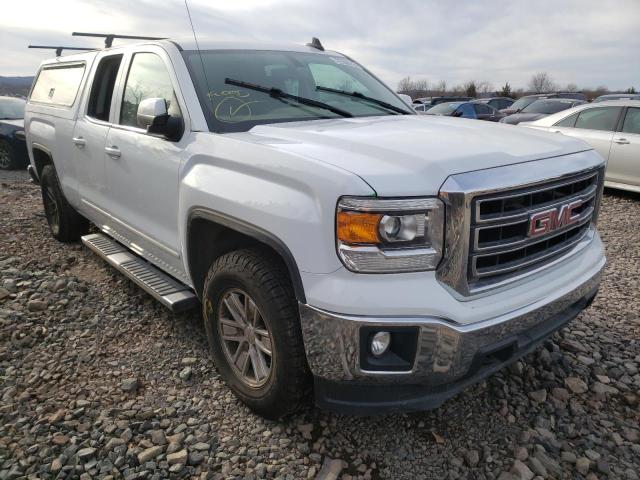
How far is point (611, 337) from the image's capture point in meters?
3.42

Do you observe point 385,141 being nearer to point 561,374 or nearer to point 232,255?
point 232,255

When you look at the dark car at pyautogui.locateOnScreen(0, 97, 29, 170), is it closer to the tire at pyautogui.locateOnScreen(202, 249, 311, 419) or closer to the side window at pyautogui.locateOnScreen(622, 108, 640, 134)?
the tire at pyautogui.locateOnScreen(202, 249, 311, 419)

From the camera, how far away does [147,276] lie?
3461mm

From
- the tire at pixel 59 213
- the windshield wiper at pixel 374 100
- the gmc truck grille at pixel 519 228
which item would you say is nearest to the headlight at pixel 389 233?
the gmc truck grille at pixel 519 228

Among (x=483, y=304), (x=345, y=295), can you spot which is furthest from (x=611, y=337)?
(x=345, y=295)

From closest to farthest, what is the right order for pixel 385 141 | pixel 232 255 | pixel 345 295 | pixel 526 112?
pixel 345 295, pixel 385 141, pixel 232 255, pixel 526 112

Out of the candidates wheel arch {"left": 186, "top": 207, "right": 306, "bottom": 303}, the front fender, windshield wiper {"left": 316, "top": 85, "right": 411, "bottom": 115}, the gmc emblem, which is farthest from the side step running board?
the gmc emblem

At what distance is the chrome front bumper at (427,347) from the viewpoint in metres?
1.93

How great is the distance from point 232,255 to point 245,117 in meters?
0.89

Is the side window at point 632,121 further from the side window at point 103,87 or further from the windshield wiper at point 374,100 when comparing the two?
the side window at point 103,87

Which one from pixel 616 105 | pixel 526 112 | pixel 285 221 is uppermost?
pixel 285 221

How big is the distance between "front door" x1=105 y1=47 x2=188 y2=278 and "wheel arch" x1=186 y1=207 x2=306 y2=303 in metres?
0.21

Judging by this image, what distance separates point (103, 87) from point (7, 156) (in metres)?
8.81

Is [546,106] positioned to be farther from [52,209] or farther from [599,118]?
[52,209]
